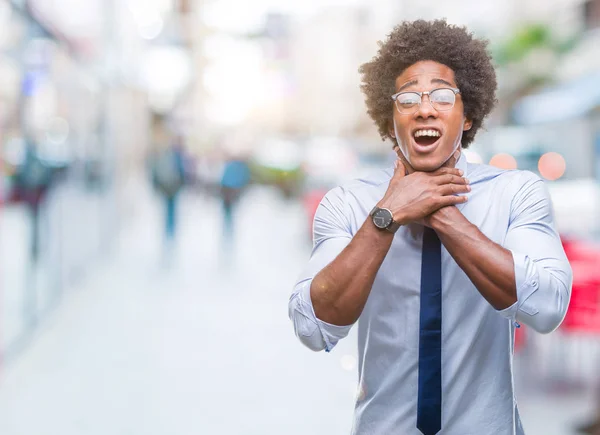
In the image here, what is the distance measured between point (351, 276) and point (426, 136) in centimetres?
37

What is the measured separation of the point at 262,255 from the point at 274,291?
12.2 feet

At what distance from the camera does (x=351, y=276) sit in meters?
1.72

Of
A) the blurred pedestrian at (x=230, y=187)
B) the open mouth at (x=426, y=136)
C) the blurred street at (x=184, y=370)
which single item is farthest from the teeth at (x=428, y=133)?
the blurred pedestrian at (x=230, y=187)

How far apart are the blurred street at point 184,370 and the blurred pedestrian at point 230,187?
5.53ft

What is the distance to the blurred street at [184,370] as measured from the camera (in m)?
5.13

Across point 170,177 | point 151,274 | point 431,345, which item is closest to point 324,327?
point 431,345

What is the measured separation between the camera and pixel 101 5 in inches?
580

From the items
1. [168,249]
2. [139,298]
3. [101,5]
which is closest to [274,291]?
[139,298]

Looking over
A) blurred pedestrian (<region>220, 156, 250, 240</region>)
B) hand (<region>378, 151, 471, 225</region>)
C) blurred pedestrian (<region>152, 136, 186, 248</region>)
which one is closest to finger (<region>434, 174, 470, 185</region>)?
hand (<region>378, 151, 471, 225</region>)

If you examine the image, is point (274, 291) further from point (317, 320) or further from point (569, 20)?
point (569, 20)

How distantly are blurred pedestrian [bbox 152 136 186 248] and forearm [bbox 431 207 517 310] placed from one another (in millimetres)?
11257

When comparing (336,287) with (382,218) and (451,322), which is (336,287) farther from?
(451,322)

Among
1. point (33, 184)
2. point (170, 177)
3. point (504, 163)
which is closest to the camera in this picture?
point (33, 184)

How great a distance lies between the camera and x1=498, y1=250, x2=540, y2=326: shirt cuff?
1687 millimetres
